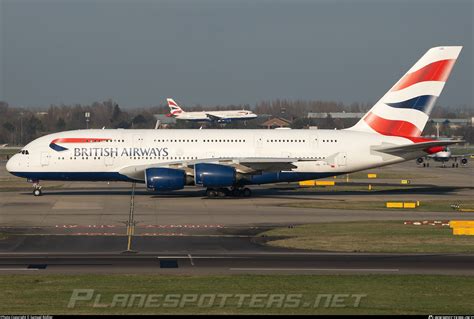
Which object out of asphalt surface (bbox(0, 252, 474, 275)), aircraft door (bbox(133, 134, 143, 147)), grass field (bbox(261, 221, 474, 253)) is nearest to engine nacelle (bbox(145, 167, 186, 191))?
aircraft door (bbox(133, 134, 143, 147))

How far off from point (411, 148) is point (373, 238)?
20.8 m

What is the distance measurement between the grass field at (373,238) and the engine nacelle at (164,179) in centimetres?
1435

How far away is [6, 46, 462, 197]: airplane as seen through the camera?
54031 millimetres

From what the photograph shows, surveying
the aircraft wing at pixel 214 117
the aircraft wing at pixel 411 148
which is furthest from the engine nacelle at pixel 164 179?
the aircraft wing at pixel 214 117

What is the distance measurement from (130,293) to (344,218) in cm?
2303

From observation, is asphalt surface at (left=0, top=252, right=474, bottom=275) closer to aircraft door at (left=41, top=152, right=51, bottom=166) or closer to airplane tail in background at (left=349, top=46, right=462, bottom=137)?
aircraft door at (left=41, top=152, right=51, bottom=166)

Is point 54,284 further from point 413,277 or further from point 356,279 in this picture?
point 413,277

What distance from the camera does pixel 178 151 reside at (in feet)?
180

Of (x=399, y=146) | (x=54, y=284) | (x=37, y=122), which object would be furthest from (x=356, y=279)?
(x=37, y=122)

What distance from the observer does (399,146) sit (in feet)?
180

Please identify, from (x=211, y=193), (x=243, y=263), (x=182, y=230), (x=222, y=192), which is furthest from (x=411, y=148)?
(x=243, y=263)

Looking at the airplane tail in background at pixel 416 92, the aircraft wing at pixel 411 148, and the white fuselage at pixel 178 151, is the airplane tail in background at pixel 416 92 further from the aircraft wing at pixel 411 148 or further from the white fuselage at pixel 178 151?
the aircraft wing at pixel 411 148

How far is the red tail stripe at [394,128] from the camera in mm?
56469

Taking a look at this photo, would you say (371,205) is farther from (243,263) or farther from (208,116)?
(208,116)
